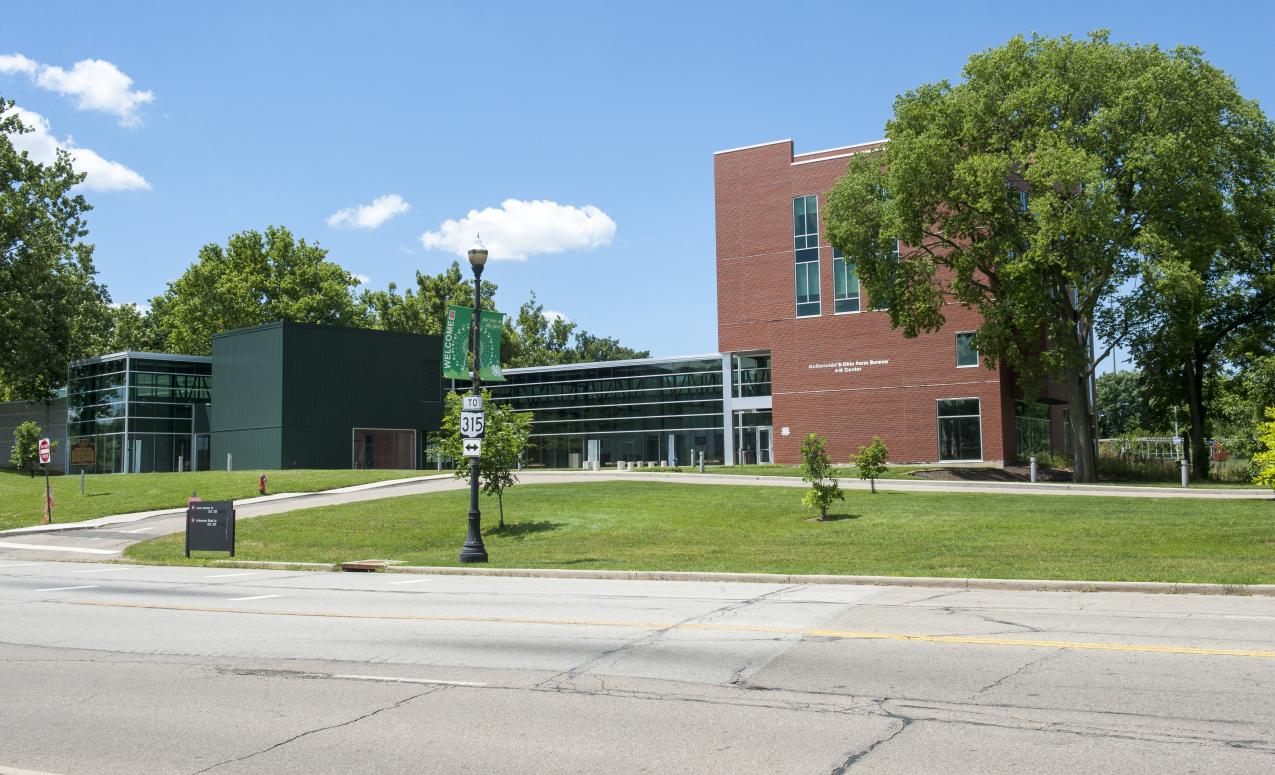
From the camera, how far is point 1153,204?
3819cm

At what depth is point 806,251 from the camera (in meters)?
53.8

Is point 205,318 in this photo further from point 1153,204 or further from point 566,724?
point 566,724

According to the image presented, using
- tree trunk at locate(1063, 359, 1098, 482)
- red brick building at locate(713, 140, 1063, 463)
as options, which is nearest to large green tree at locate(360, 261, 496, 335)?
red brick building at locate(713, 140, 1063, 463)

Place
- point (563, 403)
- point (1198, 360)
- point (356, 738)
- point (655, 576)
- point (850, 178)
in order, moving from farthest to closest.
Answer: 1. point (563, 403)
2. point (1198, 360)
3. point (850, 178)
4. point (655, 576)
5. point (356, 738)

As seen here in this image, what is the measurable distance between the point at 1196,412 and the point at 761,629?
45179 millimetres

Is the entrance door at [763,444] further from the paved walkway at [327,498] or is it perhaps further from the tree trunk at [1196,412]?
the tree trunk at [1196,412]

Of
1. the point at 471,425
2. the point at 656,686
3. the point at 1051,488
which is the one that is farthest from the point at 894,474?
the point at 656,686

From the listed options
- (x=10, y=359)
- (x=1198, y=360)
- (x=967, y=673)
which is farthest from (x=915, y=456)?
(x=10, y=359)

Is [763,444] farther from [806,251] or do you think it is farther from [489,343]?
[489,343]

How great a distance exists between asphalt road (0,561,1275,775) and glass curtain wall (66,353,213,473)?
5180 centimetres

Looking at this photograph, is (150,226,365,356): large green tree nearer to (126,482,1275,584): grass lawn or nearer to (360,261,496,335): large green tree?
(360,261,496,335): large green tree

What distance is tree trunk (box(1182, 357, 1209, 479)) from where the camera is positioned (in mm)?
44656

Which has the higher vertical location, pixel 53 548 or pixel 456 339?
pixel 456 339

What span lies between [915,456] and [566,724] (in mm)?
45299
